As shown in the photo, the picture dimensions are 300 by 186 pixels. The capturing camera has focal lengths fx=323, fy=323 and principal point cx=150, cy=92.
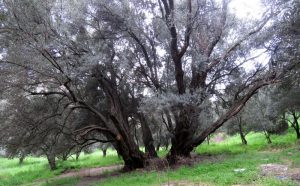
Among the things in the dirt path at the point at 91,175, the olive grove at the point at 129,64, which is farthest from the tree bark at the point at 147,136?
the dirt path at the point at 91,175

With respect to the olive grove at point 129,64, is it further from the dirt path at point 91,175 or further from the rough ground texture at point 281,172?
the rough ground texture at point 281,172

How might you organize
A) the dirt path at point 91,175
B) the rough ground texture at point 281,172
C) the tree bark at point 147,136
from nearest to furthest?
the rough ground texture at point 281,172
the dirt path at point 91,175
the tree bark at point 147,136

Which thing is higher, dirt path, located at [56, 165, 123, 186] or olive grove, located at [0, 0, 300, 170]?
olive grove, located at [0, 0, 300, 170]

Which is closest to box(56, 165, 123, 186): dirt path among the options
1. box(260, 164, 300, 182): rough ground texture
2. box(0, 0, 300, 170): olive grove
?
box(0, 0, 300, 170): olive grove

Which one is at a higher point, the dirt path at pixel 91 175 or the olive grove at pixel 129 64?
the olive grove at pixel 129 64

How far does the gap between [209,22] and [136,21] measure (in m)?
3.98

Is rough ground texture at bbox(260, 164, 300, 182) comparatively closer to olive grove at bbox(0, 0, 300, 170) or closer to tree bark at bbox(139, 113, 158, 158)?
olive grove at bbox(0, 0, 300, 170)

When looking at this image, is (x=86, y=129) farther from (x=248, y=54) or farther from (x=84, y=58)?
(x=248, y=54)

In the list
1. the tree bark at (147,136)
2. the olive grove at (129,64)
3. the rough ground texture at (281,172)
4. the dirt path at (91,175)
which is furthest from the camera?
the tree bark at (147,136)

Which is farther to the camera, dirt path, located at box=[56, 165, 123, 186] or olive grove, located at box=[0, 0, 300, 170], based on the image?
dirt path, located at box=[56, 165, 123, 186]

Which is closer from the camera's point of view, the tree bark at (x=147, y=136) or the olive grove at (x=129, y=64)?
the olive grove at (x=129, y=64)

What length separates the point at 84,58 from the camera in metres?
14.7

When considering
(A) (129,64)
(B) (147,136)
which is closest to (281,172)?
(A) (129,64)

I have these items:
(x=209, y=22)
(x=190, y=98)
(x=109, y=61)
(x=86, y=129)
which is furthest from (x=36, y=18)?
(x=209, y=22)
